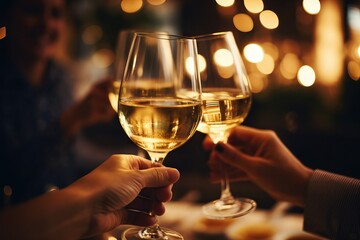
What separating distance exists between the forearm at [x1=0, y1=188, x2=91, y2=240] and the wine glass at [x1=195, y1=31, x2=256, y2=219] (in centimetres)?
45

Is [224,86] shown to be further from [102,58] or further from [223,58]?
[102,58]

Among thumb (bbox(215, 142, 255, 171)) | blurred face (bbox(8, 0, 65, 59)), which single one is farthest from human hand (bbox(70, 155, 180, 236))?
blurred face (bbox(8, 0, 65, 59))

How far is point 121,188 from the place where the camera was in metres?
1.10

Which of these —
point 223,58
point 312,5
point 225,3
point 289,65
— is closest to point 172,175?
point 223,58

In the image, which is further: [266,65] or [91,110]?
[266,65]

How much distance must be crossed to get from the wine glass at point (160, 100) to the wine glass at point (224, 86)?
0.55ft

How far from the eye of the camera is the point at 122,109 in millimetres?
1141

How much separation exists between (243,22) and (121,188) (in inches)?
219

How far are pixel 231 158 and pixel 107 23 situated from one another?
255 inches

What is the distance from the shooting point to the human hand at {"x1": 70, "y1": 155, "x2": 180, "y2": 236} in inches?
42.8

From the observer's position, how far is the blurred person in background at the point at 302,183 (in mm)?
1517

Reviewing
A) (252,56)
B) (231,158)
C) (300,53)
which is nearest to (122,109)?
(231,158)

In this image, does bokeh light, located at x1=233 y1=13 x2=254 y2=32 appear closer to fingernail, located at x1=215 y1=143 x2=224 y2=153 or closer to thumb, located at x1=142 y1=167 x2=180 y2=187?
fingernail, located at x1=215 y1=143 x2=224 y2=153

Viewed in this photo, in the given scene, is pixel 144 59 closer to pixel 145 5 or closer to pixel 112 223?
pixel 112 223
